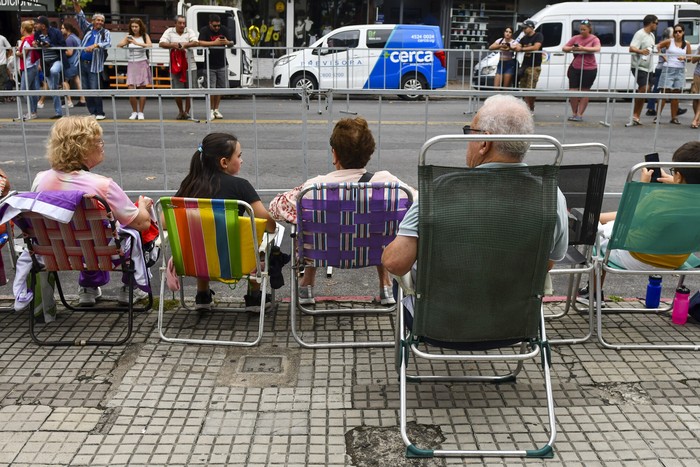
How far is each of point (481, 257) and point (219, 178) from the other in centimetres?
212

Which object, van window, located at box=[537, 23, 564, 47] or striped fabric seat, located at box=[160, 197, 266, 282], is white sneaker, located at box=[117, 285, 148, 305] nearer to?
striped fabric seat, located at box=[160, 197, 266, 282]

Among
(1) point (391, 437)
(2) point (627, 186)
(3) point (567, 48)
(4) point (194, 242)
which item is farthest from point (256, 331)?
(3) point (567, 48)

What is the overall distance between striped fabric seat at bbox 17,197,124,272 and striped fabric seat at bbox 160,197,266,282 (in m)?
0.35

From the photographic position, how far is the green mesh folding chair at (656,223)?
4.50 metres

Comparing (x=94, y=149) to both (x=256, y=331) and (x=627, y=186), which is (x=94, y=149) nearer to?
(x=256, y=331)

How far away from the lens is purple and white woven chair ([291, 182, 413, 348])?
178 inches

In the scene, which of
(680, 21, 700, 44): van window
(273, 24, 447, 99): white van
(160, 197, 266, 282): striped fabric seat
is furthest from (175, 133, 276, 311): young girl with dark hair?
(680, 21, 700, 44): van window

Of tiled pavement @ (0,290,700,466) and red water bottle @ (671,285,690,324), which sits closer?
tiled pavement @ (0,290,700,466)

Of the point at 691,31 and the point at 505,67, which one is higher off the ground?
the point at 691,31

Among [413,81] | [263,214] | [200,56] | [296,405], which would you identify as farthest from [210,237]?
[413,81]

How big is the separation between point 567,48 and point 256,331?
45.0ft

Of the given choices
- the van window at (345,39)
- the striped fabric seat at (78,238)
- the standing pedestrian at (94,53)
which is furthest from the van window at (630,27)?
the striped fabric seat at (78,238)

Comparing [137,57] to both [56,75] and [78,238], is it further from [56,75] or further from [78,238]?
Answer: [78,238]

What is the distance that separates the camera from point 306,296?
216 inches
